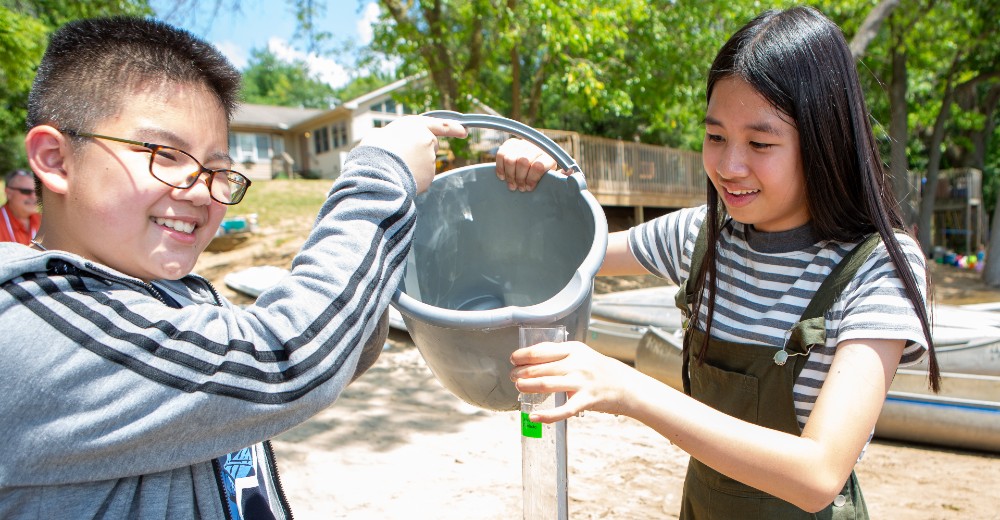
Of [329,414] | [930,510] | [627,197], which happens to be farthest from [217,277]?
→ [930,510]

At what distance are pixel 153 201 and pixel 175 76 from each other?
7.9 inches

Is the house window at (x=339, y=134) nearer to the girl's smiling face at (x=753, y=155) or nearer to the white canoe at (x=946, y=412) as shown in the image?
the white canoe at (x=946, y=412)

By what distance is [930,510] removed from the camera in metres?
3.88

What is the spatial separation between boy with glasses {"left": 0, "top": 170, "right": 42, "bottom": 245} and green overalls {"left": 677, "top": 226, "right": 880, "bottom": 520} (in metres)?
5.44

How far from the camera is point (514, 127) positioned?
1417 millimetres

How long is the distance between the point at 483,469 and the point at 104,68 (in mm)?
3500

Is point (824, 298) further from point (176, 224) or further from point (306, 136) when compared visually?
point (306, 136)

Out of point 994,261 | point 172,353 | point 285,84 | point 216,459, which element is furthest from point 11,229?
point 285,84

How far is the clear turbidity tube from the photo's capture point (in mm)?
1072

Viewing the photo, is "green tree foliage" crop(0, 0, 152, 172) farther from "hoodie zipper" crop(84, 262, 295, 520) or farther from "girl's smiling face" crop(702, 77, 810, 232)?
"girl's smiling face" crop(702, 77, 810, 232)

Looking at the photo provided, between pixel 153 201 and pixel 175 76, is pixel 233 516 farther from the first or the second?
pixel 175 76

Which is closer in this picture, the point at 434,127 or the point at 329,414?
the point at 434,127

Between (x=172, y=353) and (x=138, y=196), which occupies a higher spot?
(x=138, y=196)

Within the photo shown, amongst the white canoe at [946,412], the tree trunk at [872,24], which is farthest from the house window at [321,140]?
the white canoe at [946,412]
